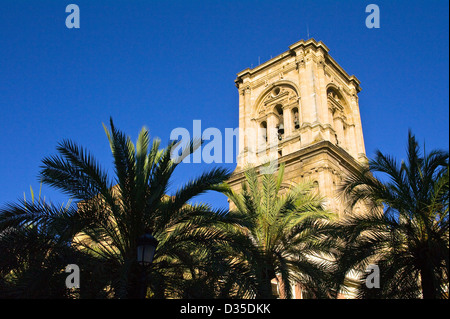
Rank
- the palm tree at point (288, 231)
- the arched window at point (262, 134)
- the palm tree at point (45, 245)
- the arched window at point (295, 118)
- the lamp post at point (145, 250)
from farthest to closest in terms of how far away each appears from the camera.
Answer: the arched window at point (262, 134)
the arched window at point (295, 118)
the palm tree at point (288, 231)
the palm tree at point (45, 245)
the lamp post at point (145, 250)

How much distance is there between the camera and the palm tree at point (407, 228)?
11.3 metres

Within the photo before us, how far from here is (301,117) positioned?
29391mm

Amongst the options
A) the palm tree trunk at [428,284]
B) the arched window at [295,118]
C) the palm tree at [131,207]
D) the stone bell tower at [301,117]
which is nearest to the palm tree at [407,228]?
the palm tree trunk at [428,284]

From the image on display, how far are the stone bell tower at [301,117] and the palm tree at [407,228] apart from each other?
40.7ft

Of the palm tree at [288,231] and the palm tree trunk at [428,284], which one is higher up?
the palm tree at [288,231]

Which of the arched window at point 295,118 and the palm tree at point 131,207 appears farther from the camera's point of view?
the arched window at point 295,118

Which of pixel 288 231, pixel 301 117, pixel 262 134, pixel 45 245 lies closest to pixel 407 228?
pixel 288 231

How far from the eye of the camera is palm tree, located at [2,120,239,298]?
35.8 feet

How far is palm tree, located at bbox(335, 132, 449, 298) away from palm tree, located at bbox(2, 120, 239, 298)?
12.2ft

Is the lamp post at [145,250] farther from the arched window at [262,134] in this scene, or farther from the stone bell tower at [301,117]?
the arched window at [262,134]

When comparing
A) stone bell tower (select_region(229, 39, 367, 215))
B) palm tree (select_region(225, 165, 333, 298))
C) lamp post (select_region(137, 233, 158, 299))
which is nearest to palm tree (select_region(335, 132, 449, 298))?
palm tree (select_region(225, 165, 333, 298))

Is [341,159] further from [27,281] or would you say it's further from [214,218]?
[27,281]

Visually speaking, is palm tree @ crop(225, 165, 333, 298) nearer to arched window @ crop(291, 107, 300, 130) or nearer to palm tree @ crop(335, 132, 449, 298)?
palm tree @ crop(335, 132, 449, 298)

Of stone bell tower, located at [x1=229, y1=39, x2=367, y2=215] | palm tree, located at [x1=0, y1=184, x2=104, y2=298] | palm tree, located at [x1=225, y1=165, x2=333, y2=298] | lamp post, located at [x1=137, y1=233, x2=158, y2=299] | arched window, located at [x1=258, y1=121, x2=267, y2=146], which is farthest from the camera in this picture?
arched window, located at [x1=258, y1=121, x2=267, y2=146]
